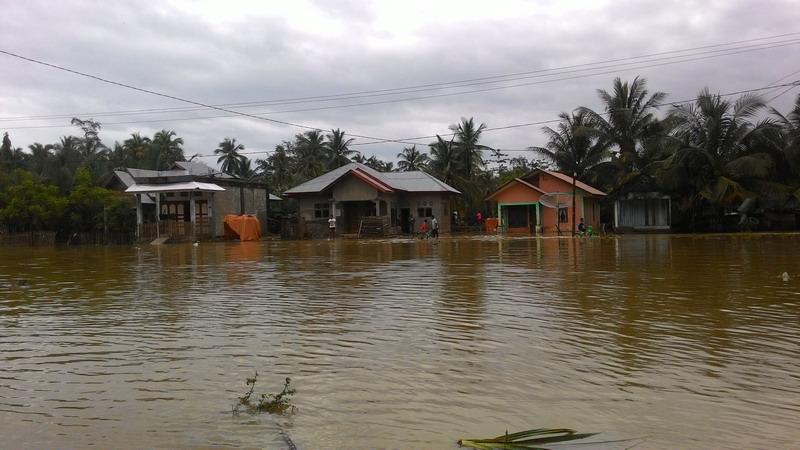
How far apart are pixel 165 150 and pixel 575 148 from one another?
3991cm

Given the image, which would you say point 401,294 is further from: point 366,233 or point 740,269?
point 366,233

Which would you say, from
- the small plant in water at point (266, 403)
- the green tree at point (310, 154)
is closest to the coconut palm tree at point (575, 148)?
the green tree at point (310, 154)

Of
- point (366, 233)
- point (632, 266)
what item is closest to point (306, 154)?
point (366, 233)

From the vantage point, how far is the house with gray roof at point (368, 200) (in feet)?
131

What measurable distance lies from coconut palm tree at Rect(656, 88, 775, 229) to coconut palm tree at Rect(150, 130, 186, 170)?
4362 cm

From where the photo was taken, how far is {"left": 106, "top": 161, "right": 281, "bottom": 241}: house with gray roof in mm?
37562

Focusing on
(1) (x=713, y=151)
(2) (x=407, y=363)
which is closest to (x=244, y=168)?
(1) (x=713, y=151)

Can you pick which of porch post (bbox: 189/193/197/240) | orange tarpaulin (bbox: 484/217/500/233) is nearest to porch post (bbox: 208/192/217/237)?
porch post (bbox: 189/193/197/240)

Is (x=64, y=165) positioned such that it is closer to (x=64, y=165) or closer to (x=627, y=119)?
(x=64, y=165)

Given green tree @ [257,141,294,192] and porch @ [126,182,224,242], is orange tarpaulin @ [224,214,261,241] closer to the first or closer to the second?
porch @ [126,182,224,242]

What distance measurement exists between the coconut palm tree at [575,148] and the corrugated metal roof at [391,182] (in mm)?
8581

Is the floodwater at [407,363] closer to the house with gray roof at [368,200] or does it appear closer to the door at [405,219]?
the house with gray roof at [368,200]

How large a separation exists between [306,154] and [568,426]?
58.3 metres

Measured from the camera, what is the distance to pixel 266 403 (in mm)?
4402
